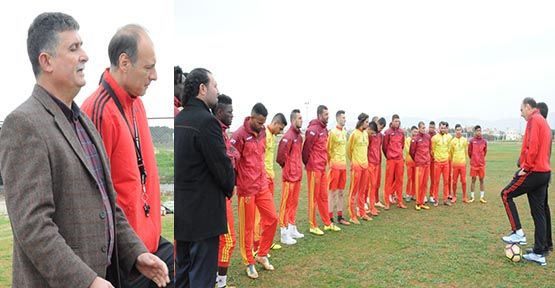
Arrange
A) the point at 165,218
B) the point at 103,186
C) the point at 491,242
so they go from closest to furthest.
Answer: the point at 103,186, the point at 165,218, the point at 491,242

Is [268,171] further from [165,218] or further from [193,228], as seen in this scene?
[165,218]

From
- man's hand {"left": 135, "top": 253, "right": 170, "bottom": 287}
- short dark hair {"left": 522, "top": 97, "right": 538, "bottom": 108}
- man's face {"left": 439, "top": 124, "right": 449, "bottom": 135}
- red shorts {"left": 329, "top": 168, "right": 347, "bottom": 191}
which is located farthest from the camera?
man's face {"left": 439, "top": 124, "right": 449, "bottom": 135}

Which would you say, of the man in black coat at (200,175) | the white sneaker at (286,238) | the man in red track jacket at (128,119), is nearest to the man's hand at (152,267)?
the man in red track jacket at (128,119)

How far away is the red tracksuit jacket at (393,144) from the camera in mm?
9906

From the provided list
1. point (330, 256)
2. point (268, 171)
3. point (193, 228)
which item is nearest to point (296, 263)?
point (330, 256)

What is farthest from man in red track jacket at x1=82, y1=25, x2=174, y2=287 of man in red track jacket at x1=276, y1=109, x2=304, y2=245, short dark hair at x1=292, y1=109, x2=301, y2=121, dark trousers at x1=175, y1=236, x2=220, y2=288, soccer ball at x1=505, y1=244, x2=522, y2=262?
soccer ball at x1=505, y1=244, x2=522, y2=262

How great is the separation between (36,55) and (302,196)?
1032cm

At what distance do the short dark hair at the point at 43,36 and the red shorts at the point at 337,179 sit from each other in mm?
6682

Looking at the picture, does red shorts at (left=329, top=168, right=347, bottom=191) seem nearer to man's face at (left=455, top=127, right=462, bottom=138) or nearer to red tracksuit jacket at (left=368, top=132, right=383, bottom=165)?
red tracksuit jacket at (left=368, top=132, right=383, bottom=165)

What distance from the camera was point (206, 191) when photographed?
3.22 meters

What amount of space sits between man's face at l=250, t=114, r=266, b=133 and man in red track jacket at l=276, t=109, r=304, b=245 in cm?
178

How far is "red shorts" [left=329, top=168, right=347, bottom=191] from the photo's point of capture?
7.91 m

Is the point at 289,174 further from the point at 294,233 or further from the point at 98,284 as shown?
the point at 98,284

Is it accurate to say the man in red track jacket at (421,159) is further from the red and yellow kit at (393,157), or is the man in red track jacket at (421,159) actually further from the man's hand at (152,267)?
the man's hand at (152,267)
